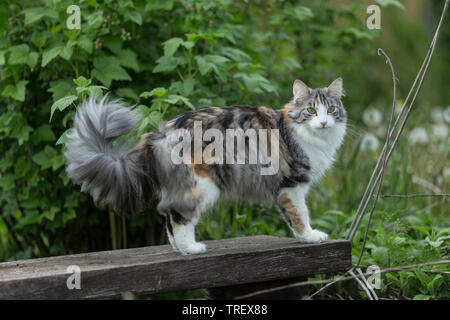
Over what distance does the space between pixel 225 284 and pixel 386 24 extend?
7458 mm

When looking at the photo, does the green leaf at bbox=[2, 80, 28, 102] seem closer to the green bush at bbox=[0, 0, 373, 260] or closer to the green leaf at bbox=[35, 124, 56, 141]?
the green bush at bbox=[0, 0, 373, 260]

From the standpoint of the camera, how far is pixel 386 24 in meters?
8.88

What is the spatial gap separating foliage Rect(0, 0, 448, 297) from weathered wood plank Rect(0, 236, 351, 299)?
0.62 metres

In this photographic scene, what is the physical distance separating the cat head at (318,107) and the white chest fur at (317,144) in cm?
3

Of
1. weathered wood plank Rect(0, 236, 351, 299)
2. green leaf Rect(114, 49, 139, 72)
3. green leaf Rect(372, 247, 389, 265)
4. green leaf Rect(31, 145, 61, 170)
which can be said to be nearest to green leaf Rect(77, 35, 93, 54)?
green leaf Rect(114, 49, 139, 72)

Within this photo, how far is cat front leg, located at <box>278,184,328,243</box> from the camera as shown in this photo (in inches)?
113

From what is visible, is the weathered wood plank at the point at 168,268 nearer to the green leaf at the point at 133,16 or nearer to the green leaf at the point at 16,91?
the green leaf at the point at 16,91

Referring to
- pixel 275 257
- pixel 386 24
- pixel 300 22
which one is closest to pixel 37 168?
pixel 275 257

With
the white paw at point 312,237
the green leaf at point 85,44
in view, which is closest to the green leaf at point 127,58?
the green leaf at point 85,44

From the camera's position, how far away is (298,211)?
9.39 feet

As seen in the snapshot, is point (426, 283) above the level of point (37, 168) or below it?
below

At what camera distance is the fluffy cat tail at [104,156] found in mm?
2463

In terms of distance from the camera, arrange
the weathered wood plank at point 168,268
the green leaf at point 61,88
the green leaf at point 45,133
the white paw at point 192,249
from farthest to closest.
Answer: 1. the green leaf at point 45,133
2. the green leaf at point 61,88
3. the white paw at point 192,249
4. the weathered wood plank at point 168,268
